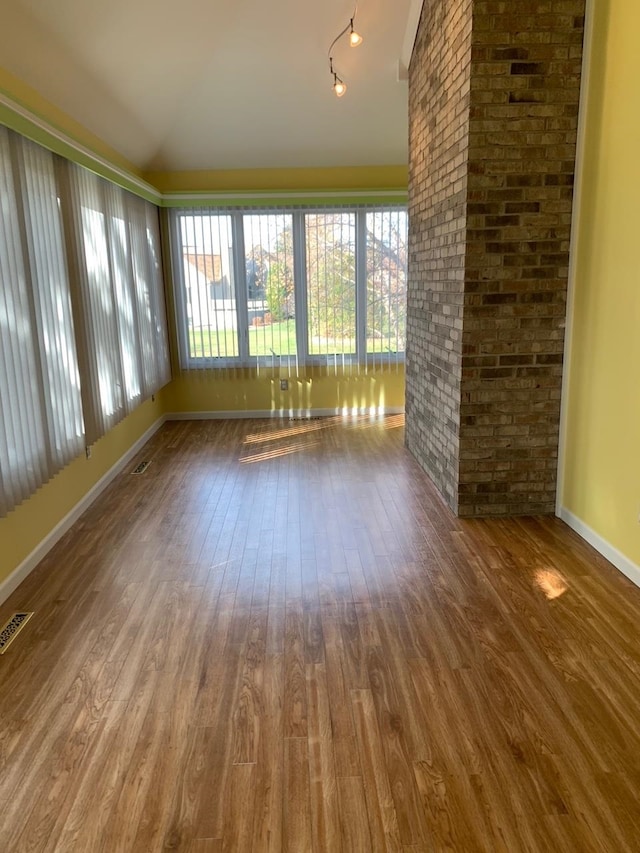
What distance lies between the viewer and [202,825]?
63.7 inches

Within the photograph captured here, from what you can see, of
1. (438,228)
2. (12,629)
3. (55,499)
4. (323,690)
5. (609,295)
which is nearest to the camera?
(323,690)

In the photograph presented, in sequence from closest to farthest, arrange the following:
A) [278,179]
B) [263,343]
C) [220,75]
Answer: [220,75]
[278,179]
[263,343]

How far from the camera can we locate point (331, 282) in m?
5.96

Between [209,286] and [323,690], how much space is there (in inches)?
181

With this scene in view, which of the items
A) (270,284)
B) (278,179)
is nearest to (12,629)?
(270,284)

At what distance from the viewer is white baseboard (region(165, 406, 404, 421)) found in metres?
6.32

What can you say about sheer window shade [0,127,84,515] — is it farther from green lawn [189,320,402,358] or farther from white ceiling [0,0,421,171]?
green lawn [189,320,402,358]

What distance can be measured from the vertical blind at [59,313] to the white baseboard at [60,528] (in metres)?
0.38

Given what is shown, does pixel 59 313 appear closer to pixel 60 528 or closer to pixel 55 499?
pixel 55 499

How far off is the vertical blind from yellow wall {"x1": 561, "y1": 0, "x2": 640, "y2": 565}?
2.78m

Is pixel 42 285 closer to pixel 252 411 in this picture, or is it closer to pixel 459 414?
pixel 459 414

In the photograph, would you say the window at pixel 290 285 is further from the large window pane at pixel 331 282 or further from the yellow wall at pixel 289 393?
the yellow wall at pixel 289 393

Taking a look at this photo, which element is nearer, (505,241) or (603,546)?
(603,546)

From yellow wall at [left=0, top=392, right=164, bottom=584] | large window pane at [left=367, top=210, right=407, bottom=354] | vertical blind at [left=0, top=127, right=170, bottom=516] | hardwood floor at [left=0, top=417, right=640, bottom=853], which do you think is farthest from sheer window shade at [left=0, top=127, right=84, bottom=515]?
large window pane at [left=367, top=210, right=407, bottom=354]
